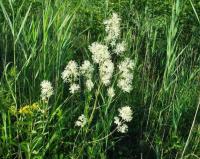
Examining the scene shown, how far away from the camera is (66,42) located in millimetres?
3395

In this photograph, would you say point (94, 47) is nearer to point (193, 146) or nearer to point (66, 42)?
point (66, 42)

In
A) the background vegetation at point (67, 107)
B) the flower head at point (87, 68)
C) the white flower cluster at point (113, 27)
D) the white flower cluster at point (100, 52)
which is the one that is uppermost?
the white flower cluster at point (113, 27)

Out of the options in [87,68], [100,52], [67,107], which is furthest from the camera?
[67,107]

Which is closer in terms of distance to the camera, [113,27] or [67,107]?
[113,27]

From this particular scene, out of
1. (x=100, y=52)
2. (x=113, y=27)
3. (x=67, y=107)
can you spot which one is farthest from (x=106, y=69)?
(x=67, y=107)

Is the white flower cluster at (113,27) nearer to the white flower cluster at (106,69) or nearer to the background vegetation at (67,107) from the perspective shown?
the white flower cluster at (106,69)

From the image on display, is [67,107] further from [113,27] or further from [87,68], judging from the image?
[113,27]

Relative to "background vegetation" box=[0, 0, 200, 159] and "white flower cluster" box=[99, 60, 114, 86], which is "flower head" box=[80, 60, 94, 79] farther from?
"background vegetation" box=[0, 0, 200, 159]

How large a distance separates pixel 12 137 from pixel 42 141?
22cm

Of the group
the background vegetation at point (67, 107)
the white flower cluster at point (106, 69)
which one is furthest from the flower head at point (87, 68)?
the background vegetation at point (67, 107)

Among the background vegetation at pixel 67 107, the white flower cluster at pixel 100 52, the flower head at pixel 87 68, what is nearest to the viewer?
the white flower cluster at pixel 100 52

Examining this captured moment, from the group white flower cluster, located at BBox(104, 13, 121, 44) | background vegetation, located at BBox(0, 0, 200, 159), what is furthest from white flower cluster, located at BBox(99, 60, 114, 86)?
background vegetation, located at BBox(0, 0, 200, 159)

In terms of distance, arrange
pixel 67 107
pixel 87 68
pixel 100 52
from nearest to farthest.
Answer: pixel 100 52 < pixel 87 68 < pixel 67 107

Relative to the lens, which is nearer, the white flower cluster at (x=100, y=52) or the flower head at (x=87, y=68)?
the white flower cluster at (x=100, y=52)
